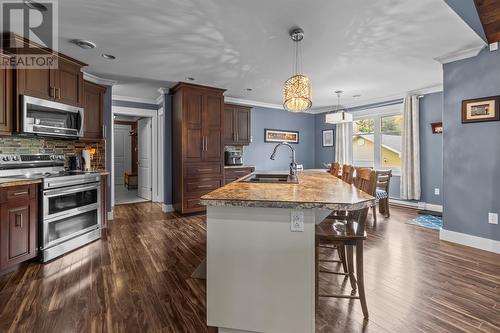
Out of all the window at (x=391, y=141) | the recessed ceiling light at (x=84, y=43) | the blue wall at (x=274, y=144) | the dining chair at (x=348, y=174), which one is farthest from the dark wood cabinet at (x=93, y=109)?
the window at (x=391, y=141)

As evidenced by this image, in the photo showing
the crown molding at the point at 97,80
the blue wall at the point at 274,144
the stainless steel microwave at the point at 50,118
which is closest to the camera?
the stainless steel microwave at the point at 50,118

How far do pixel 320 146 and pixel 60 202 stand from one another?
6.22 meters

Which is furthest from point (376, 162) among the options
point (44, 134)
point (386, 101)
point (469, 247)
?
point (44, 134)

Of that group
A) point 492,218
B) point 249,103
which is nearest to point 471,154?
point 492,218

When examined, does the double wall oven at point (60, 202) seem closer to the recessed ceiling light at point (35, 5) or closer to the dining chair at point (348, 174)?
the recessed ceiling light at point (35, 5)

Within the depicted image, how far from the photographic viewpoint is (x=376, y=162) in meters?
5.95

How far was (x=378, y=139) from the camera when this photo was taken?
5910mm

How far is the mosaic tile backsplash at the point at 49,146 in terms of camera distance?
2889mm

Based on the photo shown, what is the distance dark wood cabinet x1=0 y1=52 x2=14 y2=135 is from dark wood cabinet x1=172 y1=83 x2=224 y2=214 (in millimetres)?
2248

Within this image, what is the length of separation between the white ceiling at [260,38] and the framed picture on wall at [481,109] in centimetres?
67

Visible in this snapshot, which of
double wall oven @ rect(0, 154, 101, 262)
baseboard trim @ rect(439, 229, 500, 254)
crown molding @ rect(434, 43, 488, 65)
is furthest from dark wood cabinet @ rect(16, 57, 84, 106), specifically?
baseboard trim @ rect(439, 229, 500, 254)

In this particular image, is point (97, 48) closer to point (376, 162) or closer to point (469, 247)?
point (469, 247)

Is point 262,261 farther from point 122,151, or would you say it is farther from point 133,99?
point 122,151

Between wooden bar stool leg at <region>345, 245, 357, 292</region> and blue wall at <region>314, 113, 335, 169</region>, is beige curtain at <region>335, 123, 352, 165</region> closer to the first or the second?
blue wall at <region>314, 113, 335, 169</region>
